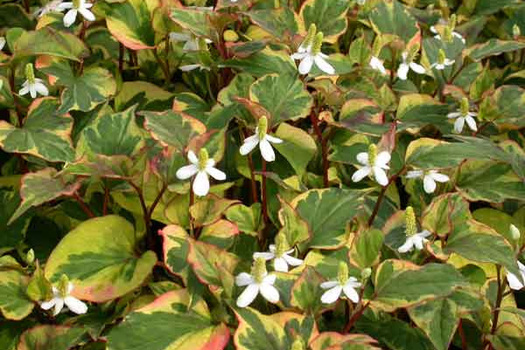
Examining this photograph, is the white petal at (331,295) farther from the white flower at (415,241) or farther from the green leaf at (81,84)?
the green leaf at (81,84)

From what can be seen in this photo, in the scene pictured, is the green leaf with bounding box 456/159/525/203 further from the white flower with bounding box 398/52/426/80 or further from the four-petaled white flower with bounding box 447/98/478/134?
the white flower with bounding box 398/52/426/80

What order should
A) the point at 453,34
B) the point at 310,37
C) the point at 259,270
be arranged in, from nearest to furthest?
1. the point at 259,270
2. the point at 310,37
3. the point at 453,34

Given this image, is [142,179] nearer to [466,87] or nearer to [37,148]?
[37,148]

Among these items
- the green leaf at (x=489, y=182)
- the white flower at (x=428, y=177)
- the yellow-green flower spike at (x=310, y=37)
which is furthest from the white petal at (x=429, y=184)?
the yellow-green flower spike at (x=310, y=37)

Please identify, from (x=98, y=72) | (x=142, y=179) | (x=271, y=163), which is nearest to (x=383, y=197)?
(x=271, y=163)

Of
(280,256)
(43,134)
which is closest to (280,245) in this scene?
(280,256)

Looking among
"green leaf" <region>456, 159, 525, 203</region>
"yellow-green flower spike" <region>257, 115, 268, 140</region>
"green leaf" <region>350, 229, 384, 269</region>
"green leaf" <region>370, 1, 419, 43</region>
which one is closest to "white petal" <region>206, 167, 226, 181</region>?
"yellow-green flower spike" <region>257, 115, 268, 140</region>

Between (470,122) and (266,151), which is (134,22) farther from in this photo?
(470,122)
